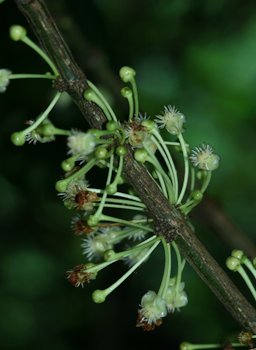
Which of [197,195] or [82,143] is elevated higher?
[82,143]

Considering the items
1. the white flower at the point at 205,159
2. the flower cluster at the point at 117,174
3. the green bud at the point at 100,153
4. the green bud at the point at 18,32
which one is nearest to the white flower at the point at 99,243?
the flower cluster at the point at 117,174

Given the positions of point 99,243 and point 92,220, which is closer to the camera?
point 92,220

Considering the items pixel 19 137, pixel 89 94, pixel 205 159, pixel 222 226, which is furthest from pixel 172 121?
pixel 222 226

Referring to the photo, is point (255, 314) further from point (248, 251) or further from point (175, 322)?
point (175, 322)

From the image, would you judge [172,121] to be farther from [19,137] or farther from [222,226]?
[222,226]

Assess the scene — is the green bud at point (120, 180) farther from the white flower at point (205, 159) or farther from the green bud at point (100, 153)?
the white flower at point (205, 159)

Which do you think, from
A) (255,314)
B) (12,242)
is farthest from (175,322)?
(255,314)

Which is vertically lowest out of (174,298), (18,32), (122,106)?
(174,298)

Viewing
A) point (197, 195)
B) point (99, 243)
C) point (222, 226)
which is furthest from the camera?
point (222, 226)
